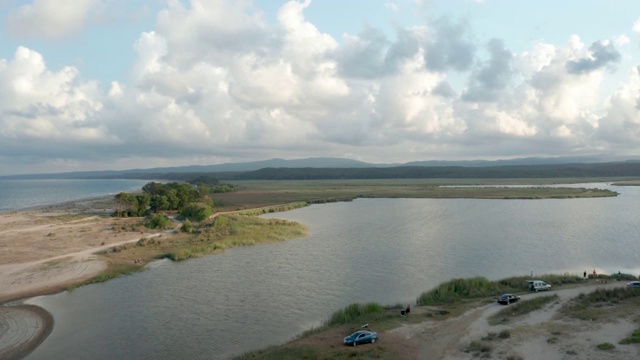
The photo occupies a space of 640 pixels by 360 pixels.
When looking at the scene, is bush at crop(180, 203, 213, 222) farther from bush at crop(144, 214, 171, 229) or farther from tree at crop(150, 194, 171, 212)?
tree at crop(150, 194, 171, 212)

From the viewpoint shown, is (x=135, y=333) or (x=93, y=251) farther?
(x=93, y=251)

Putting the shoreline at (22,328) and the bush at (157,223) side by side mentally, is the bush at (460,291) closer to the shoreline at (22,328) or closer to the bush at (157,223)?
the shoreline at (22,328)

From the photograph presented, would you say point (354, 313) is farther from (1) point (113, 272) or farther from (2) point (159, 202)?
(2) point (159, 202)

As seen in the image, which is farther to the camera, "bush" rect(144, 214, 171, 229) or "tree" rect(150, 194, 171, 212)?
"tree" rect(150, 194, 171, 212)

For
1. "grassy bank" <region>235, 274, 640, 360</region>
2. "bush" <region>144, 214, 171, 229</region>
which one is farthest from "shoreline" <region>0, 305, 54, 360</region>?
"bush" <region>144, 214, 171, 229</region>

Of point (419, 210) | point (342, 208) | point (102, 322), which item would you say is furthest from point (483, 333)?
point (342, 208)

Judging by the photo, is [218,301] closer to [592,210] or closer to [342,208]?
[342,208]
